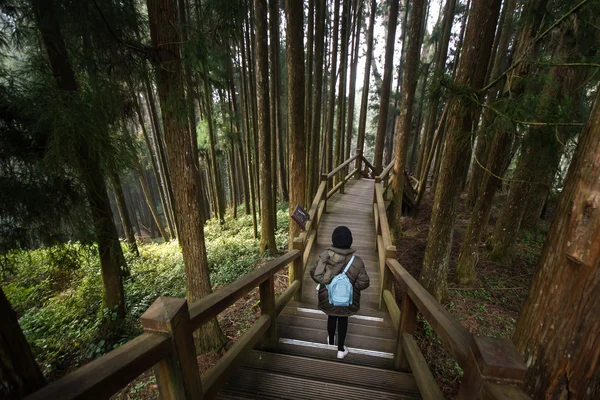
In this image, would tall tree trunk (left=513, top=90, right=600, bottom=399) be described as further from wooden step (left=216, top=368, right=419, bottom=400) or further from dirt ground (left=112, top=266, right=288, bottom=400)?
dirt ground (left=112, top=266, right=288, bottom=400)

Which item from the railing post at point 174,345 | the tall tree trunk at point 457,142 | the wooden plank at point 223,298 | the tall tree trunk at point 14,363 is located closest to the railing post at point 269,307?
the wooden plank at point 223,298

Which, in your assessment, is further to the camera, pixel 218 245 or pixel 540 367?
pixel 218 245

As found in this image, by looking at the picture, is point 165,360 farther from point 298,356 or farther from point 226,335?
point 226,335

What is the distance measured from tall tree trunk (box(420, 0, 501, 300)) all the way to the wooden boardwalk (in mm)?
1610

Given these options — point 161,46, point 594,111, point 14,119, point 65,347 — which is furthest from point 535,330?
point 65,347

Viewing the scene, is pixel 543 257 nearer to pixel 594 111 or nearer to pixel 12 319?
pixel 594 111

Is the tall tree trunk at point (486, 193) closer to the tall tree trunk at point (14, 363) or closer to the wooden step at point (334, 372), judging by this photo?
the wooden step at point (334, 372)

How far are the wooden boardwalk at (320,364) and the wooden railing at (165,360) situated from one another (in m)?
0.36

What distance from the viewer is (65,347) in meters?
4.98

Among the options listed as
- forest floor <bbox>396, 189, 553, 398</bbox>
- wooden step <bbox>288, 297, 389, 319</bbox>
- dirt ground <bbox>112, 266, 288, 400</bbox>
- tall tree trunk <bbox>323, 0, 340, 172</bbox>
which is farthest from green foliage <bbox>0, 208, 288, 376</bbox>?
tall tree trunk <bbox>323, 0, 340, 172</bbox>

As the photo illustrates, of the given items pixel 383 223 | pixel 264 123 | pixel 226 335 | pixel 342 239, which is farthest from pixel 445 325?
pixel 264 123

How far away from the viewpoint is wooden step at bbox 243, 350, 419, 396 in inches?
93.7

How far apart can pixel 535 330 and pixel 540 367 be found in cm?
22

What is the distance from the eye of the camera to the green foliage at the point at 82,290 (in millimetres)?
4789
